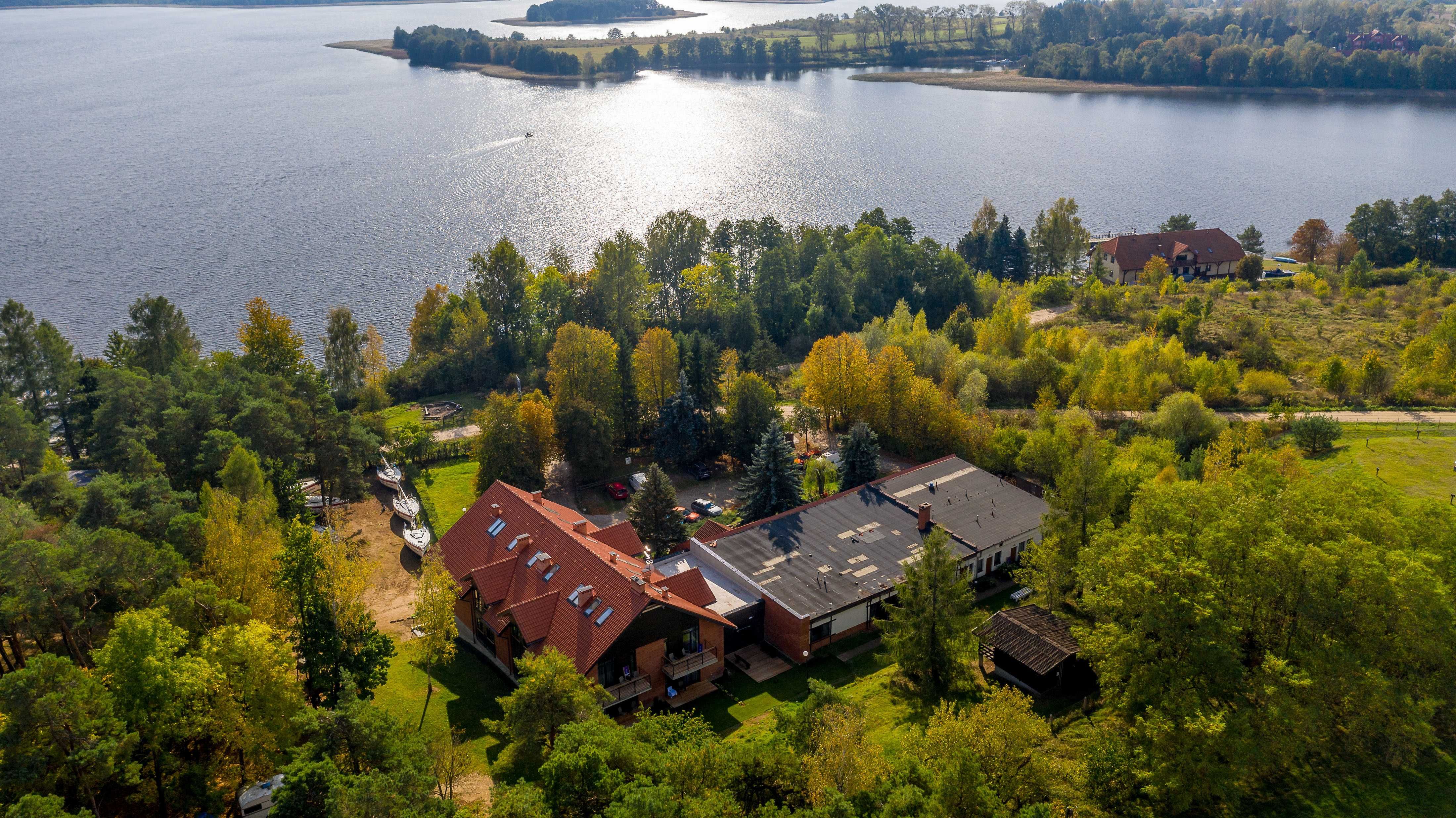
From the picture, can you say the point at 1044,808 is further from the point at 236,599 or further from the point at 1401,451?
the point at 1401,451

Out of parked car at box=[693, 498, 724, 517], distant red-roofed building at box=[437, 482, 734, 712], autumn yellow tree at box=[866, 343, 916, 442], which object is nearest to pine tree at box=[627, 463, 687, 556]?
distant red-roofed building at box=[437, 482, 734, 712]

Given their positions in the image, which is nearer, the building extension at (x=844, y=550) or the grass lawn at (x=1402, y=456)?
the building extension at (x=844, y=550)

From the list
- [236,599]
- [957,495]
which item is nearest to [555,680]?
[236,599]

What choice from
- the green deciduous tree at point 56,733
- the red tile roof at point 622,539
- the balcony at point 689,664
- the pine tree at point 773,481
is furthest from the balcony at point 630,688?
the green deciduous tree at point 56,733

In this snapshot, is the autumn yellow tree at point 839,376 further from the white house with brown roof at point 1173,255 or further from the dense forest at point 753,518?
the white house with brown roof at point 1173,255

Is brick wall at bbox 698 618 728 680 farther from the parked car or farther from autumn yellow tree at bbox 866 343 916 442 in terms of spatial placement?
autumn yellow tree at bbox 866 343 916 442

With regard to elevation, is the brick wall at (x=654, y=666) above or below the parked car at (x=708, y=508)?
above
